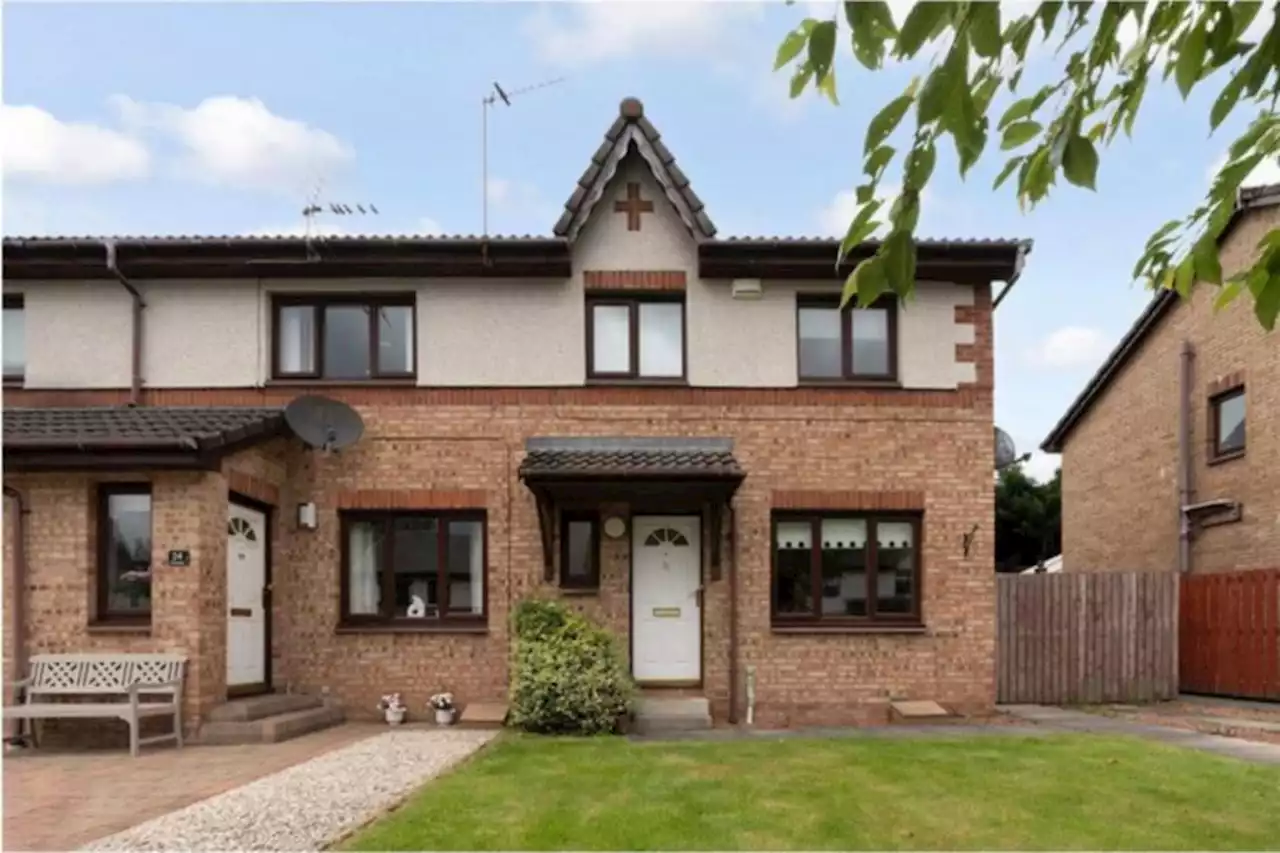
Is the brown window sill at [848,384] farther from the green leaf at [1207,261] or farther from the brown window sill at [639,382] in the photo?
the green leaf at [1207,261]

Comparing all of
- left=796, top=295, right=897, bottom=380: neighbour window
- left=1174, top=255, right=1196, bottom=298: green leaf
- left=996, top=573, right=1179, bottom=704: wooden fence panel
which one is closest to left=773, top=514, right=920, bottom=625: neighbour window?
left=796, top=295, right=897, bottom=380: neighbour window

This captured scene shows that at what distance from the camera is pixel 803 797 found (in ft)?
25.3

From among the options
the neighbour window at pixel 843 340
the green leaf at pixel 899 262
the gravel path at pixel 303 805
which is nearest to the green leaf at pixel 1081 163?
the green leaf at pixel 899 262

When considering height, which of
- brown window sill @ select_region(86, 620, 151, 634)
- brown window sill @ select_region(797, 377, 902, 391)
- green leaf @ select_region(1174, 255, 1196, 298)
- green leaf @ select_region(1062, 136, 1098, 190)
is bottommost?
brown window sill @ select_region(86, 620, 151, 634)

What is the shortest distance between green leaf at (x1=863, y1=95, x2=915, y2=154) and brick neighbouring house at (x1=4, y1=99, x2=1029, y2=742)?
10.5 m

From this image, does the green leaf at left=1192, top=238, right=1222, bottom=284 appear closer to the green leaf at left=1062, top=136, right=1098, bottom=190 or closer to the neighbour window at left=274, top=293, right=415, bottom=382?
the green leaf at left=1062, top=136, right=1098, bottom=190

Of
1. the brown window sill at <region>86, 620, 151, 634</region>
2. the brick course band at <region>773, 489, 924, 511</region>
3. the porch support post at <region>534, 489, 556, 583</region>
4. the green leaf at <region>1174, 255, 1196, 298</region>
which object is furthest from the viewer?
the brick course band at <region>773, 489, 924, 511</region>

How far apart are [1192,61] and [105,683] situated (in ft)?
37.0

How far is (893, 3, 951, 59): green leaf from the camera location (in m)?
2.17

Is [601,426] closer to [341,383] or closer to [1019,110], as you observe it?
[341,383]

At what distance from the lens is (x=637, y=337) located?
13.5 meters

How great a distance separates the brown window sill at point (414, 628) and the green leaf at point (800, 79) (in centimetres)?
1122

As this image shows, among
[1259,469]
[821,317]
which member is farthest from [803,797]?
[1259,469]

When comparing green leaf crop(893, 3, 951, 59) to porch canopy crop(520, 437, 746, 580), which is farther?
porch canopy crop(520, 437, 746, 580)
